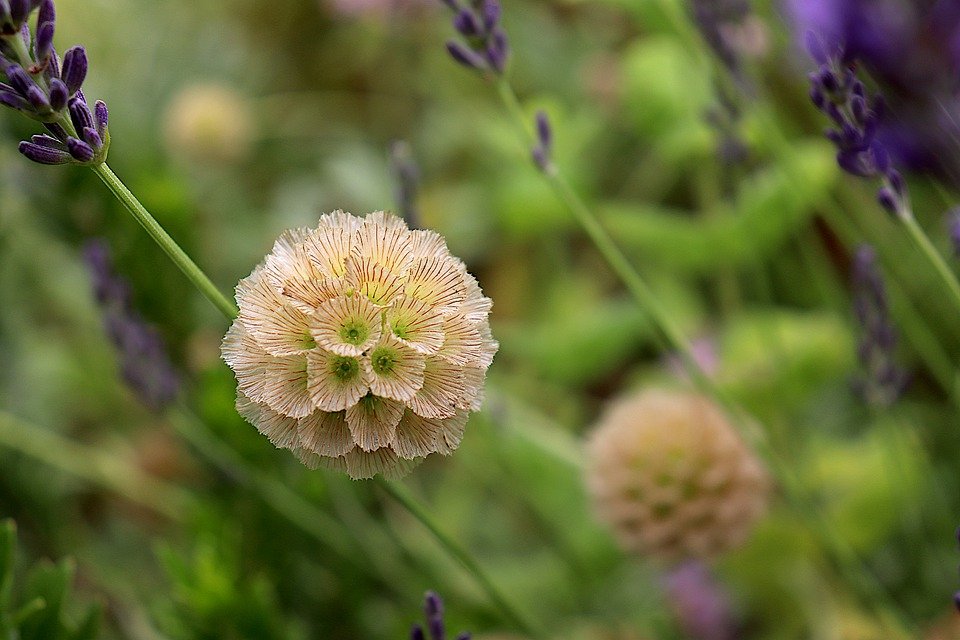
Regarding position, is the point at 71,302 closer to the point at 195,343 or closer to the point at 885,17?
the point at 195,343

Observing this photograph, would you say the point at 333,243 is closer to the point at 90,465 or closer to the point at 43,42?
the point at 43,42

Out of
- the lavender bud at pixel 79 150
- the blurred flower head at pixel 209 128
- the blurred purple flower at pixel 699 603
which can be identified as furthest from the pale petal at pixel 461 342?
the blurred flower head at pixel 209 128

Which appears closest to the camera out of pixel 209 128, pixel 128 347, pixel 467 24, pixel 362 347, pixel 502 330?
pixel 362 347

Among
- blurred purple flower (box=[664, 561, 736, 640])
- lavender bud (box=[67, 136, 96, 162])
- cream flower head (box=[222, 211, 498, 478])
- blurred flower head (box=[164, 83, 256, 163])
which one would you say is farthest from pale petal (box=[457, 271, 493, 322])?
blurred flower head (box=[164, 83, 256, 163])

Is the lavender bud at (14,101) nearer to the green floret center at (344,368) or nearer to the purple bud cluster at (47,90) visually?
the purple bud cluster at (47,90)

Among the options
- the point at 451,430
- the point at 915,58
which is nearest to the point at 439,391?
the point at 451,430

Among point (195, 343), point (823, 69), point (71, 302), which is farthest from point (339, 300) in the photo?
point (71, 302)

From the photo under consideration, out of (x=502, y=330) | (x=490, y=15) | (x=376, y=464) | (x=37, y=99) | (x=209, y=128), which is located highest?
(x=209, y=128)

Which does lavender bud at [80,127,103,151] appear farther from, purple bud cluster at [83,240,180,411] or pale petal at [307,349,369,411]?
purple bud cluster at [83,240,180,411]
